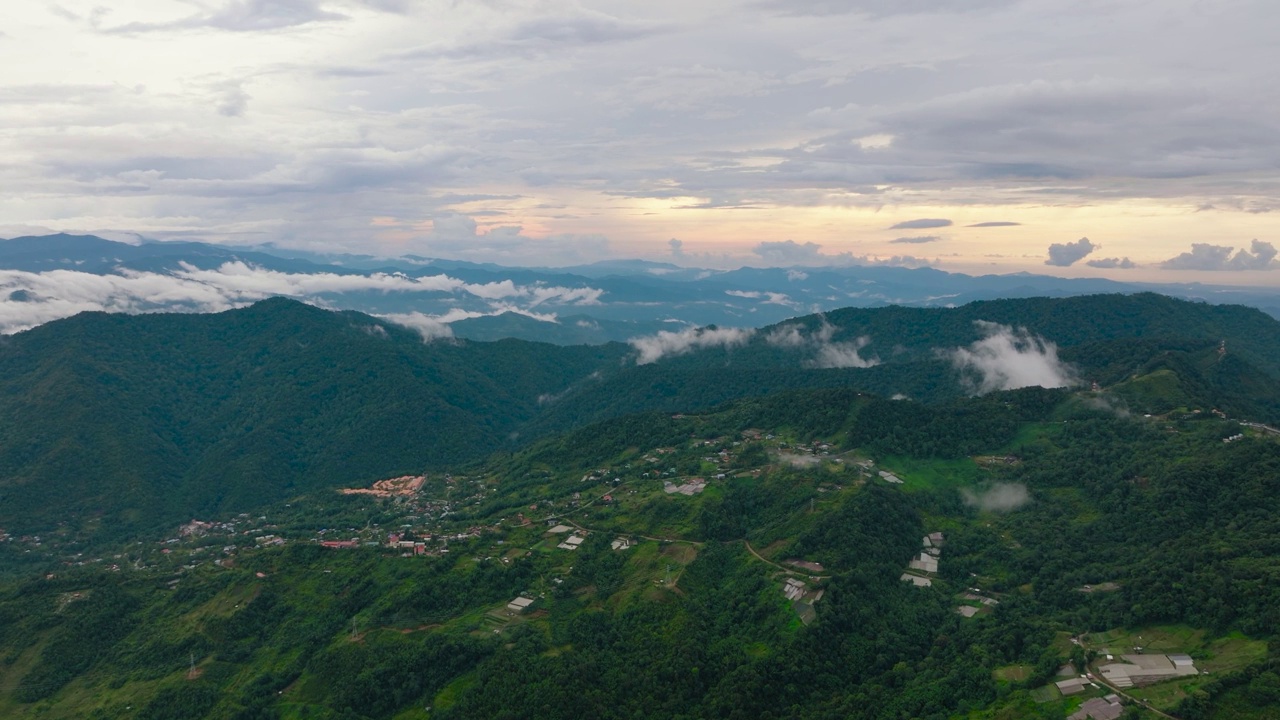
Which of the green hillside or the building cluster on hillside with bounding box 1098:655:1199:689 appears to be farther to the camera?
the green hillside

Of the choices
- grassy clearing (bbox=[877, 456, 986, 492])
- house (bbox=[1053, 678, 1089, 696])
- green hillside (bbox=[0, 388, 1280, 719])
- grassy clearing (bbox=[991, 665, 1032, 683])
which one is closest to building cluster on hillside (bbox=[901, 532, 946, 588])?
green hillside (bbox=[0, 388, 1280, 719])

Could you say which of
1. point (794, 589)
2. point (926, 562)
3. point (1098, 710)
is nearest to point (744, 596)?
point (794, 589)

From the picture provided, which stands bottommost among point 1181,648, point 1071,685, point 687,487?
point 1071,685

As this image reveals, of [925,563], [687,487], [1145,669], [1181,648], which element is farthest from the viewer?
[687,487]

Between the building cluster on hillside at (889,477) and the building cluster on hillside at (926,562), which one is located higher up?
the building cluster on hillside at (889,477)

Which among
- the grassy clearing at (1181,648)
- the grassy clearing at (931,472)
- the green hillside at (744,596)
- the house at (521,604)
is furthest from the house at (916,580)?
the house at (521,604)

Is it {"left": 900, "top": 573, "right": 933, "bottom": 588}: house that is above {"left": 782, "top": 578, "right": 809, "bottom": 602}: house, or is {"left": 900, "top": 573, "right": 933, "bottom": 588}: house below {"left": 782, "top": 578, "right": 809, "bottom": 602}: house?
below

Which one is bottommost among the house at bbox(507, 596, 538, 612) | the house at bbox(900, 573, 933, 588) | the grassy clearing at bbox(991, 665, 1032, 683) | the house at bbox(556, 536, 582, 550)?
the house at bbox(507, 596, 538, 612)

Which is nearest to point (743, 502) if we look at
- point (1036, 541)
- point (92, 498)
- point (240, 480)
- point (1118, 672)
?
point (1036, 541)

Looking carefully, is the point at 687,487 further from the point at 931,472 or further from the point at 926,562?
the point at 931,472

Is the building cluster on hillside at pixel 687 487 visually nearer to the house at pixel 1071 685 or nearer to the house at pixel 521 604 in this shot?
the house at pixel 521 604

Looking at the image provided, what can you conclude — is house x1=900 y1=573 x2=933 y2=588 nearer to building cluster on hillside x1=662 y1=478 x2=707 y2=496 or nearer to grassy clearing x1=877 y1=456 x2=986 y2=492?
grassy clearing x1=877 y1=456 x2=986 y2=492
